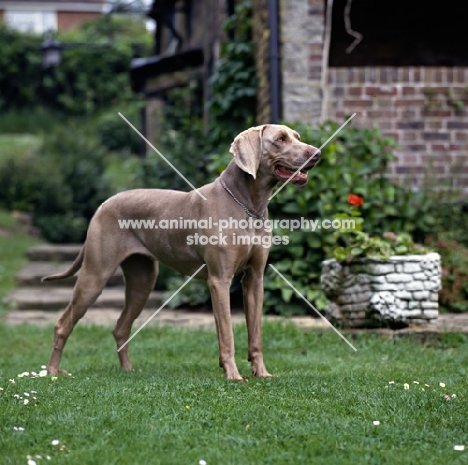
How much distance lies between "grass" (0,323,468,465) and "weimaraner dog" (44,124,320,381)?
13.6 inches

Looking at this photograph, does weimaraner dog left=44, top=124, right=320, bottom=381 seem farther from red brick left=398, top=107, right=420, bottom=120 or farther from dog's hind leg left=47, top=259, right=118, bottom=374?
red brick left=398, top=107, right=420, bottom=120

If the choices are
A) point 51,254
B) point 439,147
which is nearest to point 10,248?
point 51,254

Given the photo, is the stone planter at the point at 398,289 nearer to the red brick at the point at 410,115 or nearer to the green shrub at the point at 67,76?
the red brick at the point at 410,115

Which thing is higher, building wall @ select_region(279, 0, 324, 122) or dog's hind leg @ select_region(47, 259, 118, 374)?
building wall @ select_region(279, 0, 324, 122)

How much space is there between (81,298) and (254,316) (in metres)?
1.23

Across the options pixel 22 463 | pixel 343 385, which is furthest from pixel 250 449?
pixel 343 385

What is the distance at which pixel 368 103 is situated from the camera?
352 inches

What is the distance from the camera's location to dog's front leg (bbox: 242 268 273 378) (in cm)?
543

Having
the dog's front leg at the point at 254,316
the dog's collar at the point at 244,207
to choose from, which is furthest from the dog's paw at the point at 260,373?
the dog's collar at the point at 244,207

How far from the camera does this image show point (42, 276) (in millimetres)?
10641

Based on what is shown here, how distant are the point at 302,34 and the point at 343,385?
4902 millimetres

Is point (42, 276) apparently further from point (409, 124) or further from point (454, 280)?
point (454, 280)

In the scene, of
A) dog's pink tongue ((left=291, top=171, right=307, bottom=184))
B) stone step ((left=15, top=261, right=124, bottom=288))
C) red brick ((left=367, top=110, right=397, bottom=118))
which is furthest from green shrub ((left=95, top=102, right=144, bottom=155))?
dog's pink tongue ((left=291, top=171, right=307, bottom=184))

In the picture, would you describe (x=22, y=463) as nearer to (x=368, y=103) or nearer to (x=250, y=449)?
(x=250, y=449)
